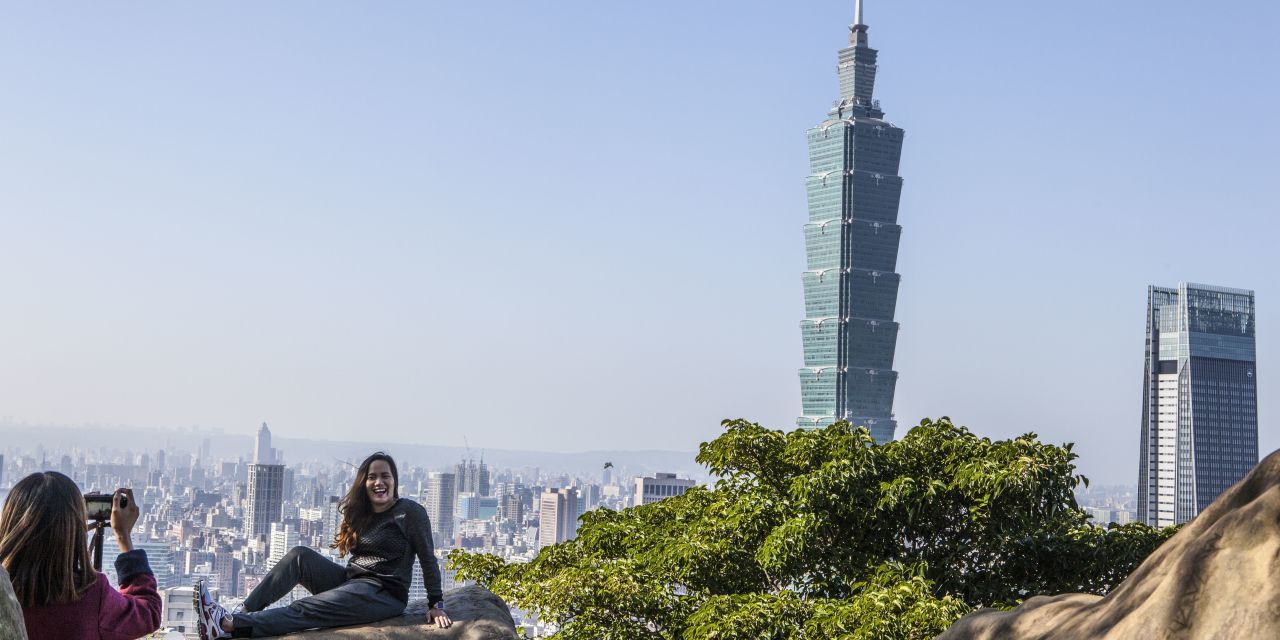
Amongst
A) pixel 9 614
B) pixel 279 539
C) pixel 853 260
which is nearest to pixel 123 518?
pixel 9 614

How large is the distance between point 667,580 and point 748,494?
1.02 metres

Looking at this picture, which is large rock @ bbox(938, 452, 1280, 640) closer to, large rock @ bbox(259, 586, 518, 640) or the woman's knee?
large rock @ bbox(259, 586, 518, 640)

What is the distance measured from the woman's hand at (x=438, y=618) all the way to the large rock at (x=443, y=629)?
24mm

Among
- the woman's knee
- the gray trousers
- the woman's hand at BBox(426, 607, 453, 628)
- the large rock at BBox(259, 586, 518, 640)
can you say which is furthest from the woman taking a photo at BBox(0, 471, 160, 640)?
the woman's hand at BBox(426, 607, 453, 628)

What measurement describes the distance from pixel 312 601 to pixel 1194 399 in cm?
14349

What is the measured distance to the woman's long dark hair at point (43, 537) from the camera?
3.35 metres

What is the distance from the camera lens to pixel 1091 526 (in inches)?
432

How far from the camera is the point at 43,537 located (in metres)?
3.37

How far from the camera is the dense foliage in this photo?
9906mm

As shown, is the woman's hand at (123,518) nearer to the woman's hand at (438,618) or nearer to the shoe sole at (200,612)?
the shoe sole at (200,612)

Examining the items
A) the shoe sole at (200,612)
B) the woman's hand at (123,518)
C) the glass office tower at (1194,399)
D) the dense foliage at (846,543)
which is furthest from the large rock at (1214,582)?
the glass office tower at (1194,399)

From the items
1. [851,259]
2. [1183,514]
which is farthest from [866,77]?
[1183,514]

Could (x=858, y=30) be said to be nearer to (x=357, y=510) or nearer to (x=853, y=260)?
(x=853, y=260)

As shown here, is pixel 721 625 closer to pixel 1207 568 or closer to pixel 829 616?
pixel 829 616
